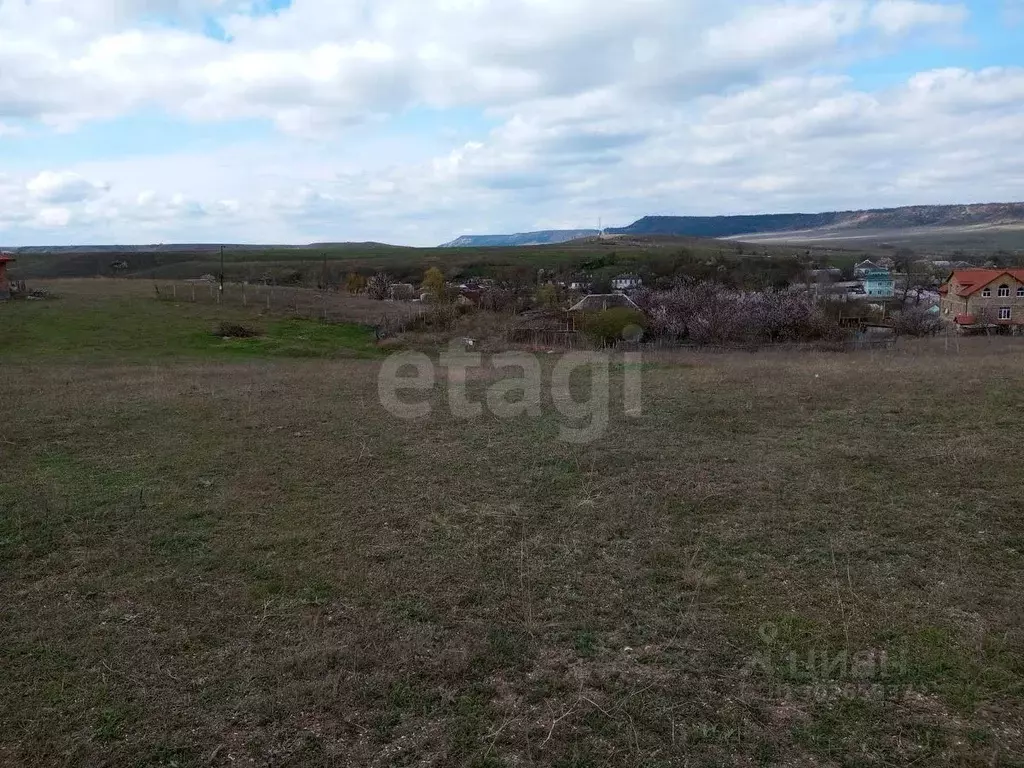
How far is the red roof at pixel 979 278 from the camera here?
34281 mm

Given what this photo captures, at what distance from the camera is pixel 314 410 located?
11.2 meters

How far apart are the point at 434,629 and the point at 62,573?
3064 mm

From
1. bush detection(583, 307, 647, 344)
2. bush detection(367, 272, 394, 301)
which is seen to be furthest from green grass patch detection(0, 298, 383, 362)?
bush detection(367, 272, 394, 301)

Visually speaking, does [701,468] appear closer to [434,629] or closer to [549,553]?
[549,553]

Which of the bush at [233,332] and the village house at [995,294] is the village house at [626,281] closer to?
the village house at [995,294]

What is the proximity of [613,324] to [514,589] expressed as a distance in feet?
71.1

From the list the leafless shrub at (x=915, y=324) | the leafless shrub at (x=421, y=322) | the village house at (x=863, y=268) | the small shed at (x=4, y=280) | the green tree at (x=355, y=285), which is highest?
the small shed at (x=4, y=280)

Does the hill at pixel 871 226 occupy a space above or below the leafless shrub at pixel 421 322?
above

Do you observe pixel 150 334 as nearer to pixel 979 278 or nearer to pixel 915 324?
pixel 915 324

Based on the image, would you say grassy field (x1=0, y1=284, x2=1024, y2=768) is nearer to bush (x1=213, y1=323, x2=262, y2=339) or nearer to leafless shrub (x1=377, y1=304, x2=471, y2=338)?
bush (x1=213, y1=323, x2=262, y2=339)

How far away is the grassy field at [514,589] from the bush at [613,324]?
49.6 feet

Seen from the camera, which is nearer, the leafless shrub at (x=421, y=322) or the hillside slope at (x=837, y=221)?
the leafless shrub at (x=421, y=322)

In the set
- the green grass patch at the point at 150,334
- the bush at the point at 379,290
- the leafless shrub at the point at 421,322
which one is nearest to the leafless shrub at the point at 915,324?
the leafless shrub at the point at 421,322

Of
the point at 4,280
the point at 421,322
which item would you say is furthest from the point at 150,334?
the point at 421,322
